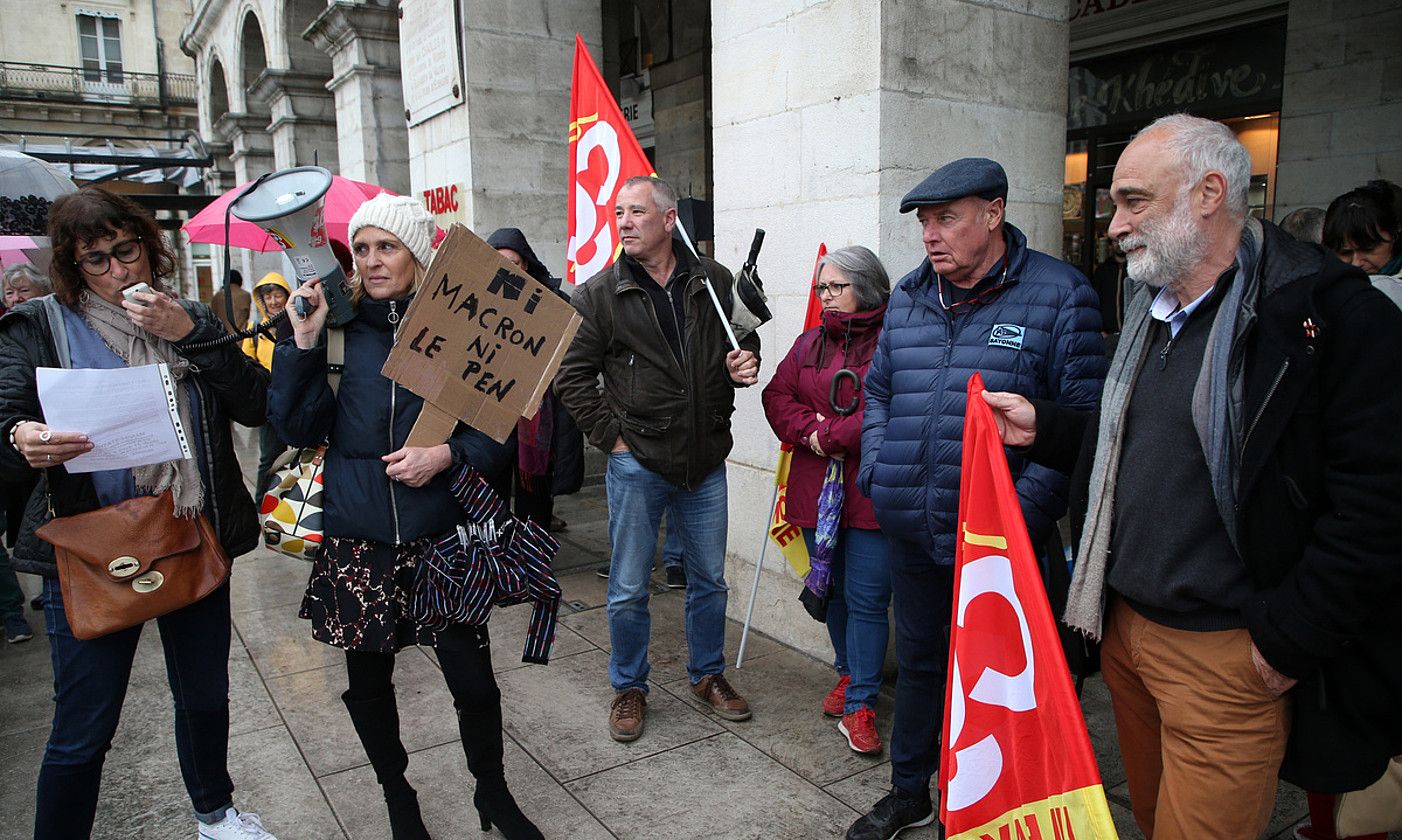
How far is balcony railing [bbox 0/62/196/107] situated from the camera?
32.2m

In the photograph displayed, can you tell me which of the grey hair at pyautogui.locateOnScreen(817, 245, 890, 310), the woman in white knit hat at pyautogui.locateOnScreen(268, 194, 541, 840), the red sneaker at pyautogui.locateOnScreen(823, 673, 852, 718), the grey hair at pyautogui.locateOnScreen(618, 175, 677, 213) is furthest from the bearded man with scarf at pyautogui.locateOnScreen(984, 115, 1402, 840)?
the grey hair at pyautogui.locateOnScreen(618, 175, 677, 213)

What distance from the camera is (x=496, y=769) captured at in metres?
2.95

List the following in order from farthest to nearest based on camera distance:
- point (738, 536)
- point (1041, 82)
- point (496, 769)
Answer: point (738, 536), point (1041, 82), point (496, 769)

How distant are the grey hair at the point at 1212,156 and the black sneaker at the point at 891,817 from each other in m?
2.04

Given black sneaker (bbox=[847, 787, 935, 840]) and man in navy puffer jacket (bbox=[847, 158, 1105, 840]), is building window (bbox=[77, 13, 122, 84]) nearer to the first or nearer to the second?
man in navy puffer jacket (bbox=[847, 158, 1105, 840])

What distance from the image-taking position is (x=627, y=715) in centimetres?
376

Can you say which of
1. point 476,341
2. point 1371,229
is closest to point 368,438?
point 476,341

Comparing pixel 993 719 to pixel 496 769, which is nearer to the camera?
pixel 993 719

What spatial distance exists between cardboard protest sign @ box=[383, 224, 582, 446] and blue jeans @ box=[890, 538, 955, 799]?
1277 mm

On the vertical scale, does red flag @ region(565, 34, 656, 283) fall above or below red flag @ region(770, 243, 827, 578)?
above

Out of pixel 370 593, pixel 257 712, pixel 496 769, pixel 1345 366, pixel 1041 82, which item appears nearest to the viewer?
pixel 1345 366

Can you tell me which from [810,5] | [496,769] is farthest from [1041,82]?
[496,769]

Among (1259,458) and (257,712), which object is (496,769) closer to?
(257,712)

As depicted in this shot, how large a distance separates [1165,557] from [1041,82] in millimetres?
3074
